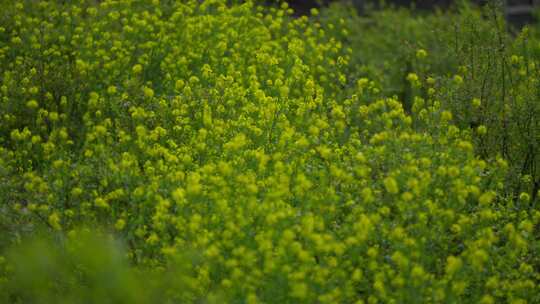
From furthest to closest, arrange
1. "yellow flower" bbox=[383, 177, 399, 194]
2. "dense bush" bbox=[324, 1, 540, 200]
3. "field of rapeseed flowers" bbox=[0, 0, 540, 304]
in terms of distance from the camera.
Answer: "dense bush" bbox=[324, 1, 540, 200]
"yellow flower" bbox=[383, 177, 399, 194]
"field of rapeseed flowers" bbox=[0, 0, 540, 304]

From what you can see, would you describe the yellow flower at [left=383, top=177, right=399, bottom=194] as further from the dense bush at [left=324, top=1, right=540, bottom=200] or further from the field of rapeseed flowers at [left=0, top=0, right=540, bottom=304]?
the dense bush at [left=324, top=1, right=540, bottom=200]

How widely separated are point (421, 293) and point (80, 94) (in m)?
3.03

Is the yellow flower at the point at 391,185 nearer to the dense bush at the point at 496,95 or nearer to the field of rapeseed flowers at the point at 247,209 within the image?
the field of rapeseed flowers at the point at 247,209

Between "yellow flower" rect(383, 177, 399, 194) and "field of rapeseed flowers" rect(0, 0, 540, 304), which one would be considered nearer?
"field of rapeseed flowers" rect(0, 0, 540, 304)

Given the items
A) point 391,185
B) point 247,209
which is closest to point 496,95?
point 391,185

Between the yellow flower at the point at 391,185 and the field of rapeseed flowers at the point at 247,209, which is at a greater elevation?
the yellow flower at the point at 391,185

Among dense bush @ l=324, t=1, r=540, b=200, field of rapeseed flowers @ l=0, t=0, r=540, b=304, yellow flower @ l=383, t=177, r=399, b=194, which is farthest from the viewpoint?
dense bush @ l=324, t=1, r=540, b=200

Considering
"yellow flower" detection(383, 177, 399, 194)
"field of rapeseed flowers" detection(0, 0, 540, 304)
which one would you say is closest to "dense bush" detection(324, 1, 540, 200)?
"field of rapeseed flowers" detection(0, 0, 540, 304)

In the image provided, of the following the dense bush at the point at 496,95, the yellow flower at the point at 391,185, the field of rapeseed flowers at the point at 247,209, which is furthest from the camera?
the dense bush at the point at 496,95

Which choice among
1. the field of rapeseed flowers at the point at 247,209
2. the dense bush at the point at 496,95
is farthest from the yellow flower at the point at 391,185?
the dense bush at the point at 496,95

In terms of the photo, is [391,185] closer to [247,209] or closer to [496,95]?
[247,209]

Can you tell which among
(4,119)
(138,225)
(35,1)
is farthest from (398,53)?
(138,225)

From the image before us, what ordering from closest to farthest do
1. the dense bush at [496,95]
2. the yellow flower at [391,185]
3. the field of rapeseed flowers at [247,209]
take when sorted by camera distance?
1. the field of rapeseed flowers at [247,209]
2. the yellow flower at [391,185]
3. the dense bush at [496,95]

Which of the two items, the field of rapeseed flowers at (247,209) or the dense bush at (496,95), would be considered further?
the dense bush at (496,95)
